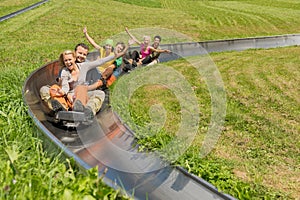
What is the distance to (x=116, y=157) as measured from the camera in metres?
4.84

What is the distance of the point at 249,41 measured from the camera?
16.6 metres

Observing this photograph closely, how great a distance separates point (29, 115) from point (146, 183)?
6.41ft

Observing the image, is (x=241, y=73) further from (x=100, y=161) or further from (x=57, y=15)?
(x=57, y=15)

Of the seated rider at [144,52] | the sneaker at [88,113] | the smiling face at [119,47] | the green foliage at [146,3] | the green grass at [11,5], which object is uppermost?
the smiling face at [119,47]

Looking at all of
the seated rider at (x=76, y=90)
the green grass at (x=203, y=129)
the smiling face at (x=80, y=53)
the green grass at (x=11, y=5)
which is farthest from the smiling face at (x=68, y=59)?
the green grass at (x=11, y=5)

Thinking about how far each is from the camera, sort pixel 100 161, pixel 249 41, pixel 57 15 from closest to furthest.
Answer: pixel 100 161
pixel 249 41
pixel 57 15

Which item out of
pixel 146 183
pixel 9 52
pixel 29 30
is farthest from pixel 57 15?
pixel 146 183

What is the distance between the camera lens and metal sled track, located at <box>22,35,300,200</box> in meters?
4.09

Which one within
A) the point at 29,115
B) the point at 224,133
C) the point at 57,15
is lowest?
the point at 57,15

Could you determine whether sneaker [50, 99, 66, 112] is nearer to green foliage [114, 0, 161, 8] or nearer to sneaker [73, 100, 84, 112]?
sneaker [73, 100, 84, 112]

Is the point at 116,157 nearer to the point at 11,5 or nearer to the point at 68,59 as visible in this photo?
the point at 68,59

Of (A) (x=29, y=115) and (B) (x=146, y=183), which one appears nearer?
(B) (x=146, y=183)

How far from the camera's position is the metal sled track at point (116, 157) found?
409cm

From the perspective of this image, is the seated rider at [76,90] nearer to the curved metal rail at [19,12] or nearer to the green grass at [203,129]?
the green grass at [203,129]
